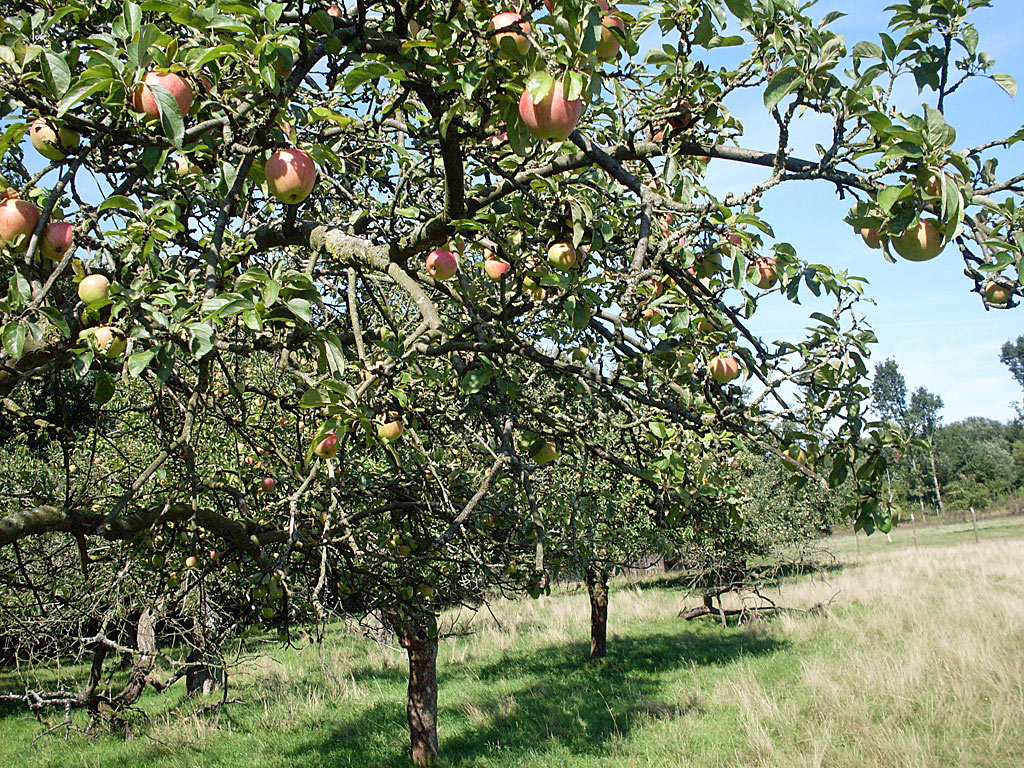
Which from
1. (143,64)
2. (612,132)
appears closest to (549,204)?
(612,132)

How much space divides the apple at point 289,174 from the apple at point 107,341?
586 millimetres

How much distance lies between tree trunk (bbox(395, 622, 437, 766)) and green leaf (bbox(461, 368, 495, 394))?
17.4 feet

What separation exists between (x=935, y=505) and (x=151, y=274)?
64.3 metres

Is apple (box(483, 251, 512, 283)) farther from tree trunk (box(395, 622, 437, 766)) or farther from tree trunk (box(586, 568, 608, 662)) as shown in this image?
tree trunk (box(586, 568, 608, 662))

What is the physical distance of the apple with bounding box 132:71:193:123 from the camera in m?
1.67

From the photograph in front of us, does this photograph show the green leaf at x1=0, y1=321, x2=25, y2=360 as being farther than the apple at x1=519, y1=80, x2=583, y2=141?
No

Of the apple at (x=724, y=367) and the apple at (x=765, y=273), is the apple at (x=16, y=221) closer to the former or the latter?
the apple at (x=765, y=273)

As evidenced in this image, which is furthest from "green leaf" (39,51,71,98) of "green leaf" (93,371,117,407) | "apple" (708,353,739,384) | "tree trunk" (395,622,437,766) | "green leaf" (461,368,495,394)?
"tree trunk" (395,622,437,766)

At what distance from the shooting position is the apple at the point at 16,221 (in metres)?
1.81

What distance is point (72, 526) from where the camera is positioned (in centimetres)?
299

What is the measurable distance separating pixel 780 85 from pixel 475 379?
137cm

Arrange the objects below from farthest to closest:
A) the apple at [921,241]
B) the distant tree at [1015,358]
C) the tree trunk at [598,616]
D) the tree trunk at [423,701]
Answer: the distant tree at [1015,358], the tree trunk at [598,616], the tree trunk at [423,701], the apple at [921,241]

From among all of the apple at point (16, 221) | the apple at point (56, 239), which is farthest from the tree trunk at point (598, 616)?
the apple at point (16, 221)

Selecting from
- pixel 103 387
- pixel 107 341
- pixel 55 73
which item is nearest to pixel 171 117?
pixel 55 73
